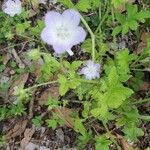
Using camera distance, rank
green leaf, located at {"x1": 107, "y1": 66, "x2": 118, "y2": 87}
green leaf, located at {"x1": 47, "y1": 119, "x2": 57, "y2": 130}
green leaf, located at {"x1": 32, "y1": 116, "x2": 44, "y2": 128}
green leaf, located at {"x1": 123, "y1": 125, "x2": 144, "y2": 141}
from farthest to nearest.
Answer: green leaf, located at {"x1": 32, "y1": 116, "x2": 44, "y2": 128} < green leaf, located at {"x1": 47, "y1": 119, "x2": 57, "y2": 130} < green leaf, located at {"x1": 123, "y1": 125, "x2": 144, "y2": 141} < green leaf, located at {"x1": 107, "y1": 66, "x2": 118, "y2": 87}

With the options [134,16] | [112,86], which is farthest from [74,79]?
[134,16]

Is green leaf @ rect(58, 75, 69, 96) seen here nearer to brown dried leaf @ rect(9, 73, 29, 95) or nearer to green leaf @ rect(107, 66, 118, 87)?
green leaf @ rect(107, 66, 118, 87)

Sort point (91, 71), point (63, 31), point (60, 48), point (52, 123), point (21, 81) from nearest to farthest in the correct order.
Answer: point (60, 48), point (63, 31), point (91, 71), point (52, 123), point (21, 81)

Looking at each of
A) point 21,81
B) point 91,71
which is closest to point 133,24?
point 91,71

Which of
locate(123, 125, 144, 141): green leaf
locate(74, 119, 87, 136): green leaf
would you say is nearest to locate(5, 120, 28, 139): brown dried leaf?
locate(74, 119, 87, 136): green leaf

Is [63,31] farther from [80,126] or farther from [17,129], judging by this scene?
[17,129]

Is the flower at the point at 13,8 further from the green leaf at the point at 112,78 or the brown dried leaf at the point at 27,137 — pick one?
the green leaf at the point at 112,78
